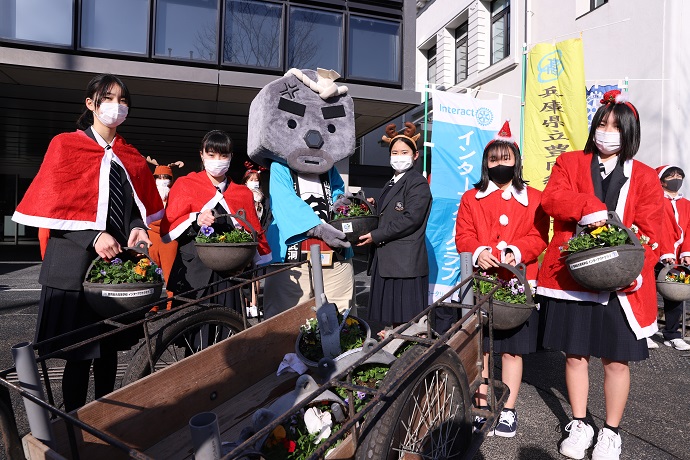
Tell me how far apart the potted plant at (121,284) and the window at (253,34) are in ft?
22.9

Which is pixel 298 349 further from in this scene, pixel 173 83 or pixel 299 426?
pixel 173 83

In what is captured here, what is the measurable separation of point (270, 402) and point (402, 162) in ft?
6.62

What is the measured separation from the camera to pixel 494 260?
101 inches

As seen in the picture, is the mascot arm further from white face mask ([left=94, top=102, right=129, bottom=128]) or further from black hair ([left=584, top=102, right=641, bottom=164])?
black hair ([left=584, top=102, right=641, bottom=164])

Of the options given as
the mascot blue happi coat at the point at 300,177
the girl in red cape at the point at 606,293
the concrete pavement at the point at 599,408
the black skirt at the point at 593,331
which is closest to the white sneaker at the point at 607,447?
the girl in red cape at the point at 606,293

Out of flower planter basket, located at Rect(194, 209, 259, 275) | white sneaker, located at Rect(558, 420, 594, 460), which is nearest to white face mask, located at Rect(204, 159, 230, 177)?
flower planter basket, located at Rect(194, 209, 259, 275)

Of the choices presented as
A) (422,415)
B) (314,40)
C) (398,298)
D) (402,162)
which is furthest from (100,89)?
(314,40)

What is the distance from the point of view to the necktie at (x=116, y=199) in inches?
95.0

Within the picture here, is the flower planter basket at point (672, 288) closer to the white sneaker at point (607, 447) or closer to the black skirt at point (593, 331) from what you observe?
the black skirt at point (593, 331)

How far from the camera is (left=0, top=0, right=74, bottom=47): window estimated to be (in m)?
7.30

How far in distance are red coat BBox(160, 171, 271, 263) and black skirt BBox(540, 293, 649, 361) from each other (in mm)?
1911

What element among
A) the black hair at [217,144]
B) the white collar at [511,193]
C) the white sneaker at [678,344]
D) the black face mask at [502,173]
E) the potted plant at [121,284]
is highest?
the black hair at [217,144]

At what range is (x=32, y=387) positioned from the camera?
4.23 feet

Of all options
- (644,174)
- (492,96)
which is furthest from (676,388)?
(492,96)
